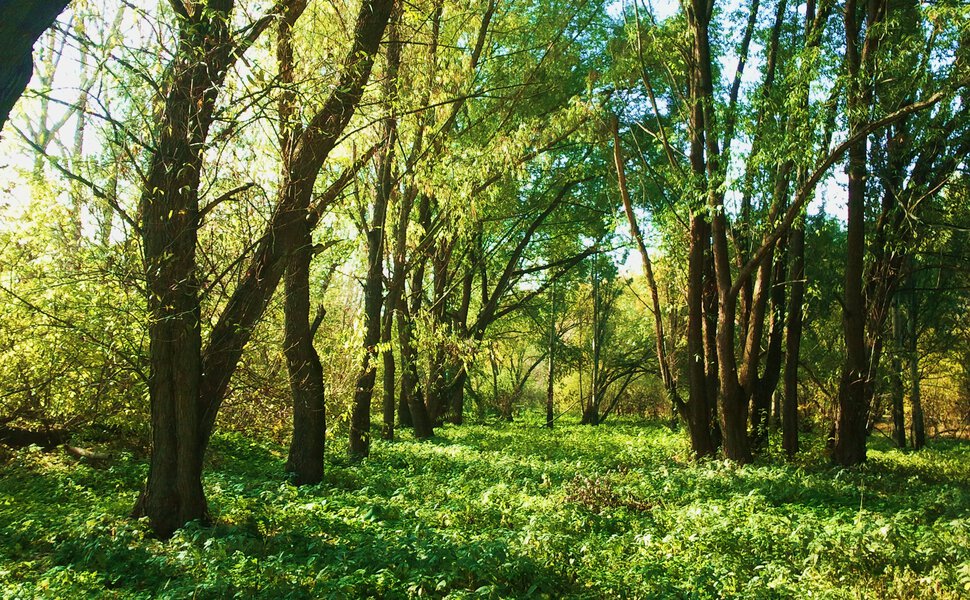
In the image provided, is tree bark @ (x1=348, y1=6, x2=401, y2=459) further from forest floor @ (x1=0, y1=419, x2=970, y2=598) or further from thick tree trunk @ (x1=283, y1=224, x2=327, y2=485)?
thick tree trunk @ (x1=283, y1=224, x2=327, y2=485)

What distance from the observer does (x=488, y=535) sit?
250 inches

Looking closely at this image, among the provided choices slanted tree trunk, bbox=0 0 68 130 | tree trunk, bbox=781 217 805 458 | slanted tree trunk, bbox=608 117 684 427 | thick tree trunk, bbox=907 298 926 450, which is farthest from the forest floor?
thick tree trunk, bbox=907 298 926 450

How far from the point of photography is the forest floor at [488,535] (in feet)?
16.3

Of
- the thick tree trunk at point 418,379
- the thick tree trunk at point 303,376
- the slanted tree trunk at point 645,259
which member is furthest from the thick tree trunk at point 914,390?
the thick tree trunk at point 303,376

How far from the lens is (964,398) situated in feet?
90.9

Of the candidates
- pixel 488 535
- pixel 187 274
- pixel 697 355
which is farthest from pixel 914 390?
pixel 187 274

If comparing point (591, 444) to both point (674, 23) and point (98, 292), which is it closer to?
point (674, 23)

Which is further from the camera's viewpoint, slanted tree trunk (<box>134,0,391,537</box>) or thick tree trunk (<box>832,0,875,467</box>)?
thick tree trunk (<box>832,0,875,467</box>)

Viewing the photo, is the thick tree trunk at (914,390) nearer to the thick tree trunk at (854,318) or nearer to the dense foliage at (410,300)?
the dense foliage at (410,300)

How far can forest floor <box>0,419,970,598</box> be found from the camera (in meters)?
4.96

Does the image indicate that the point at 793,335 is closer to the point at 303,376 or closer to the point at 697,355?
the point at 697,355

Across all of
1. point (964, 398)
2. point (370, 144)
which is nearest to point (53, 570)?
point (370, 144)

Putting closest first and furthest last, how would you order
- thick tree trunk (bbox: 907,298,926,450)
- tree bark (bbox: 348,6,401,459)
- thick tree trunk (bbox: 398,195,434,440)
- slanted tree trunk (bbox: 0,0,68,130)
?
slanted tree trunk (bbox: 0,0,68,130)
tree bark (bbox: 348,6,401,459)
thick tree trunk (bbox: 398,195,434,440)
thick tree trunk (bbox: 907,298,926,450)

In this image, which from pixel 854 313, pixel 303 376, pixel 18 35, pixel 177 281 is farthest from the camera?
pixel 854 313
